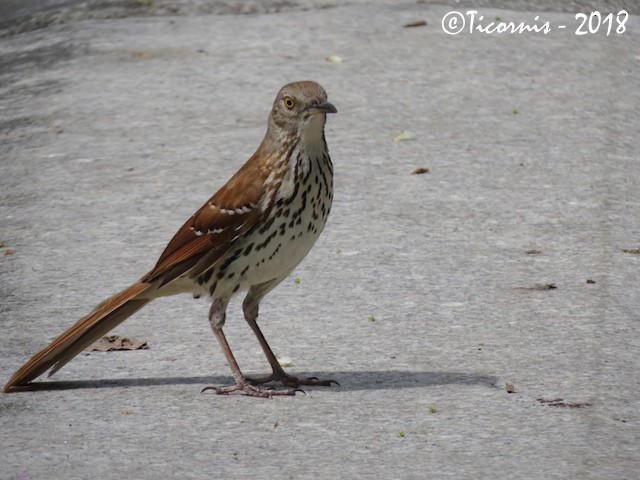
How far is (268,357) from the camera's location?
17.4 ft

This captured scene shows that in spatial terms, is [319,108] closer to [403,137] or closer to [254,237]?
[254,237]

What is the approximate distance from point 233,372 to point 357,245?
1934 mm

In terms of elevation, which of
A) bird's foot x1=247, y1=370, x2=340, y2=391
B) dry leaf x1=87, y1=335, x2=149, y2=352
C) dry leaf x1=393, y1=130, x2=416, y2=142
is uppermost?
dry leaf x1=393, y1=130, x2=416, y2=142

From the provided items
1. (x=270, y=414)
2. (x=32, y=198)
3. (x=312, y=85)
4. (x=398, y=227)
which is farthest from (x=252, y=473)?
(x=32, y=198)

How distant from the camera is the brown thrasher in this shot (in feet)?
16.5

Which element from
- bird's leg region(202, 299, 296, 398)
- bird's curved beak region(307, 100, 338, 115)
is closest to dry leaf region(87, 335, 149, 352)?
bird's leg region(202, 299, 296, 398)

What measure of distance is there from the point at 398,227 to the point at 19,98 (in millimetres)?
3666

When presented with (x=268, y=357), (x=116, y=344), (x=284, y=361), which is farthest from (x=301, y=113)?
(x=116, y=344)

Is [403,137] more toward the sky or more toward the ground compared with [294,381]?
more toward the sky

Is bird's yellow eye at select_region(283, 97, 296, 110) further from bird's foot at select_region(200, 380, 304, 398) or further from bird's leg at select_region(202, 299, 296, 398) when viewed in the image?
bird's foot at select_region(200, 380, 304, 398)

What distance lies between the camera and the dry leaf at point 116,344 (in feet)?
18.8

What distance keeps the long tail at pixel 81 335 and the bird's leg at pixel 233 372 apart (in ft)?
0.93

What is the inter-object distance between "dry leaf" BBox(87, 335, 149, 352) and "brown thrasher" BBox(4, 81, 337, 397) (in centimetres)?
46

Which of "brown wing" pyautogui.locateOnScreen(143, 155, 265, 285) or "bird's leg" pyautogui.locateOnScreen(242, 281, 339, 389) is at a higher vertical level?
"brown wing" pyautogui.locateOnScreen(143, 155, 265, 285)
